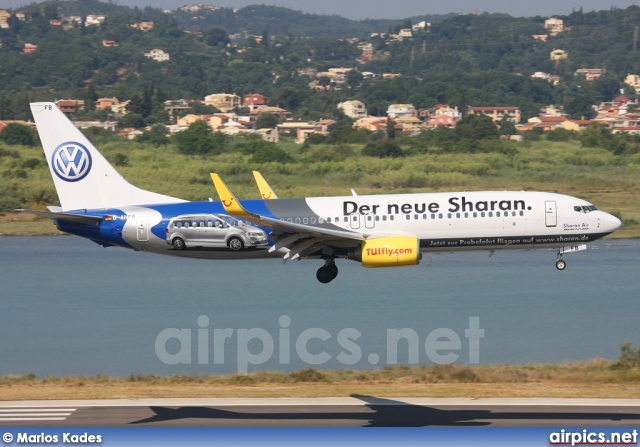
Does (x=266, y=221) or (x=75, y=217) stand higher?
(x=75, y=217)

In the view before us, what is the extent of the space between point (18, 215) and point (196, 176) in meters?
22.2

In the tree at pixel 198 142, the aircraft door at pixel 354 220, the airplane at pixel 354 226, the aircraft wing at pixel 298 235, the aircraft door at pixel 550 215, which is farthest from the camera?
the tree at pixel 198 142


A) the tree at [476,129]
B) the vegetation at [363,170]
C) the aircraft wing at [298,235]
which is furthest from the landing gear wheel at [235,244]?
the tree at [476,129]

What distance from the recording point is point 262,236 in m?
48.2

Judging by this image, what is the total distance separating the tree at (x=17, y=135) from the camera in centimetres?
15188

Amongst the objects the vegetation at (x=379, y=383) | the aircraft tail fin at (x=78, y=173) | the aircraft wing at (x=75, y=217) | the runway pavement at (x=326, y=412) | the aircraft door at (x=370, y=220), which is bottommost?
the vegetation at (x=379, y=383)

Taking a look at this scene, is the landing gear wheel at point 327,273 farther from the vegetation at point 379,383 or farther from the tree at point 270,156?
the tree at point 270,156

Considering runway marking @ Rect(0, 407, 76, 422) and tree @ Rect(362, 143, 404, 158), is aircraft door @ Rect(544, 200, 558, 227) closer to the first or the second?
runway marking @ Rect(0, 407, 76, 422)

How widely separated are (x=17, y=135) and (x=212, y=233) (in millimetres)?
110138

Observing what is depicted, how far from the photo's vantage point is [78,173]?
52.2 m

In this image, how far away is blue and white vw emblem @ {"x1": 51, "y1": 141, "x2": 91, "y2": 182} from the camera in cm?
5216

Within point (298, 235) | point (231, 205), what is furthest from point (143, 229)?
point (231, 205)
